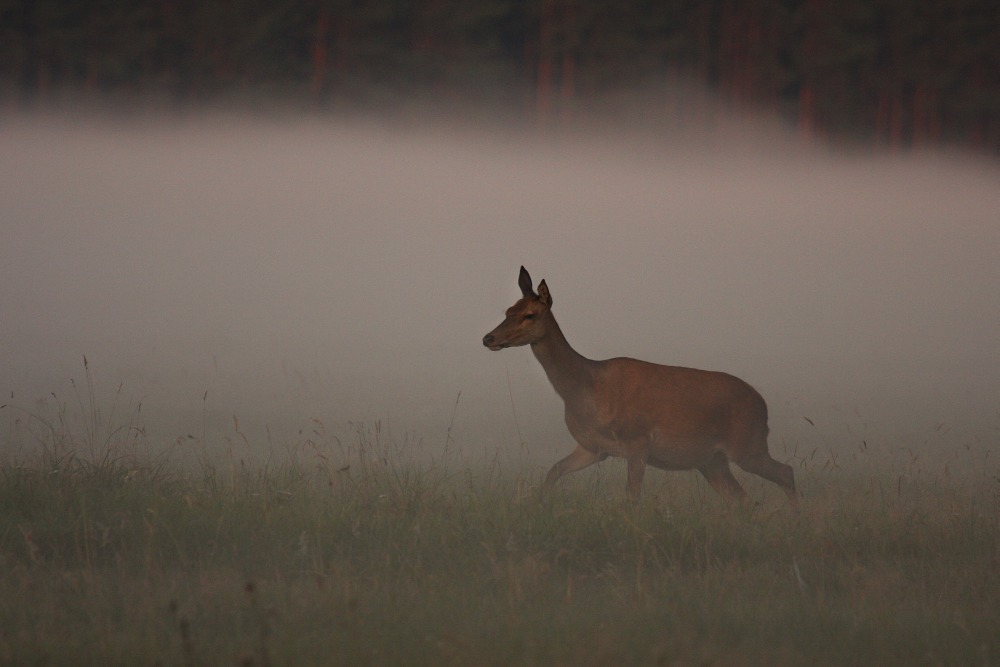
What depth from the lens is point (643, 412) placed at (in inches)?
398

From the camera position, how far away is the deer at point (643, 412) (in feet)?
32.2

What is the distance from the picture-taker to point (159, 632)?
5535mm

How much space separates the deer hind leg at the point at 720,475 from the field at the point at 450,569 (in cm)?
31

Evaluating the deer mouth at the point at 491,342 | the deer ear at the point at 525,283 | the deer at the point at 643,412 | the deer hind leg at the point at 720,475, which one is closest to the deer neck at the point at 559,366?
the deer at the point at 643,412

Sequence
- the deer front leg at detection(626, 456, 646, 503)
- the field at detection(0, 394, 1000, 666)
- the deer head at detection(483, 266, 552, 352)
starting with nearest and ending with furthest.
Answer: the field at detection(0, 394, 1000, 666), the deer head at detection(483, 266, 552, 352), the deer front leg at detection(626, 456, 646, 503)

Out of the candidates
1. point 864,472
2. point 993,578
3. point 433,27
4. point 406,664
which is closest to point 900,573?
A: point 993,578

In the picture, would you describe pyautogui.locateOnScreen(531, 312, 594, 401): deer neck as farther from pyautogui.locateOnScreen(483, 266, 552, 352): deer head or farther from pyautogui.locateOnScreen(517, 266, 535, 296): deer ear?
pyautogui.locateOnScreen(517, 266, 535, 296): deer ear

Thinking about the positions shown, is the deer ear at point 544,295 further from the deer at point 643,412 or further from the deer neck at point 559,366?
the deer neck at point 559,366

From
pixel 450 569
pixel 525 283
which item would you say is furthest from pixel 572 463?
pixel 450 569

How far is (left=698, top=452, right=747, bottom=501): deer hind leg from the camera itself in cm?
1049

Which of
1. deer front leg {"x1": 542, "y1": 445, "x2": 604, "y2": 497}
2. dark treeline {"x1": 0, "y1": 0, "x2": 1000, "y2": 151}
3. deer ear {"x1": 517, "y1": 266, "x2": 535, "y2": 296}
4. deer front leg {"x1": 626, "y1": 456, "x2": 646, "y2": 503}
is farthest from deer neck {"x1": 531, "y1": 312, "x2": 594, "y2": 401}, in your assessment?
dark treeline {"x1": 0, "y1": 0, "x2": 1000, "y2": 151}

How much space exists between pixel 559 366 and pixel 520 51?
12260 millimetres

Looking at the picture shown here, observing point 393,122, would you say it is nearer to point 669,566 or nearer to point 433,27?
point 433,27

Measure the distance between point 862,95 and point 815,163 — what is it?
170 cm
